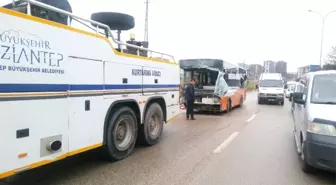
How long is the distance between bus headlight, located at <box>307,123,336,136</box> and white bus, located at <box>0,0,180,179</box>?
3454 millimetres

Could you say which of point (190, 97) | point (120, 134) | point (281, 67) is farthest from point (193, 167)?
point (281, 67)

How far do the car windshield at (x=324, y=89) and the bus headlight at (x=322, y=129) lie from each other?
810 mm

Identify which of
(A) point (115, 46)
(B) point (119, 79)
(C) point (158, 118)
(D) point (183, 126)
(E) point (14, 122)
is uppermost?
(A) point (115, 46)

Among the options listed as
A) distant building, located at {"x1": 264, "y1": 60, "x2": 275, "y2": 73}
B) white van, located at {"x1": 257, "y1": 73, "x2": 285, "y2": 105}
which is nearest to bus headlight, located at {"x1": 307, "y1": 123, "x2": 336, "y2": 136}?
white van, located at {"x1": 257, "y1": 73, "x2": 285, "y2": 105}

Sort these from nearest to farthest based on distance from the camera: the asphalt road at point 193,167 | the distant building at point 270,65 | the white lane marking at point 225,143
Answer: the asphalt road at point 193,167 < the white lane marking at point 225,143 < the distant building at point 270,65

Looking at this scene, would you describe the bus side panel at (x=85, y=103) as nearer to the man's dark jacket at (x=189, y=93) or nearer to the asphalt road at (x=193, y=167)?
the asphalt road at (x=193, y=167)

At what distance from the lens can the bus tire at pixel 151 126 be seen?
6879 mm

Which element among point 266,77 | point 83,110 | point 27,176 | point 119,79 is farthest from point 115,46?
point 266,77

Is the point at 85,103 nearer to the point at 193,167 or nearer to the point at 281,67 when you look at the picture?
the point at 193,167

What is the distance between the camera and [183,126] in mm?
10344

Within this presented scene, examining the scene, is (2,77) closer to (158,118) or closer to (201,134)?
(158,118)

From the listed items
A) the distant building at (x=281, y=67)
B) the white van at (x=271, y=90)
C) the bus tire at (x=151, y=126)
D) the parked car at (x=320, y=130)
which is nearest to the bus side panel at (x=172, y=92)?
the bus tire at (x=151, y=126)

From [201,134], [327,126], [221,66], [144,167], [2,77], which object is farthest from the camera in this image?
[221,66]

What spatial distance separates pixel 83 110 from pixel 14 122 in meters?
1.23
